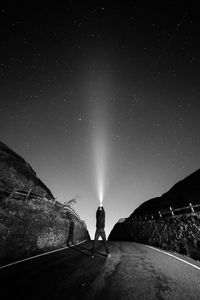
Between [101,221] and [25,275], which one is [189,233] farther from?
[25,275]

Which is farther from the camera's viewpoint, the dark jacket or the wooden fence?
the wooden fence

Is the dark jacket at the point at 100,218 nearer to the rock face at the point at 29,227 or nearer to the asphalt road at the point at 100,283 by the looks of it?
the asphalt road at the point at 100,283

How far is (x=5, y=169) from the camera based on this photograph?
18906mm

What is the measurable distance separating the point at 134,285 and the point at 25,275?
250 centimetres

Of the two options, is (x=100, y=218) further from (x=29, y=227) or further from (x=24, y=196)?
(x=24, y=196)

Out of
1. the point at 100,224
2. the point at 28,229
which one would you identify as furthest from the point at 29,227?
the point at 100,224

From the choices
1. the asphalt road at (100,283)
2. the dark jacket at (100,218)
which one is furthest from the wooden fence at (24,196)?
the asphalt road at (100,283)

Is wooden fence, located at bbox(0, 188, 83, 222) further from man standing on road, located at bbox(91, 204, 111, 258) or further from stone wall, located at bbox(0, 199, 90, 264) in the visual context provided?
man standing on road, located at bbox(91, 204, 111, 258)

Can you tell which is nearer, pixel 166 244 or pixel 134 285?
pixel 134 285

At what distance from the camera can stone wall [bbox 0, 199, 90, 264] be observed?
697 centimetres

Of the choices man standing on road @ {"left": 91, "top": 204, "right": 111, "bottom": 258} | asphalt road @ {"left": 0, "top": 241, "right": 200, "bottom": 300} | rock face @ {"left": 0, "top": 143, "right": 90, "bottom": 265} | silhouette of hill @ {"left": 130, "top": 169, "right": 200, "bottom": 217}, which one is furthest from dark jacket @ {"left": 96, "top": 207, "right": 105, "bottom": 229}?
silhouette of hill @ {"left": 130, "top": 169, "right": 200, "bottom": 217}

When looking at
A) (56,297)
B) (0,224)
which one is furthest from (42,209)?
(56,297)

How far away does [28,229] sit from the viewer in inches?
329

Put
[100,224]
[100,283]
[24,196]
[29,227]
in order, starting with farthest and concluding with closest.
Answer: [24,196], [29,227], [100,224], [100,283]
